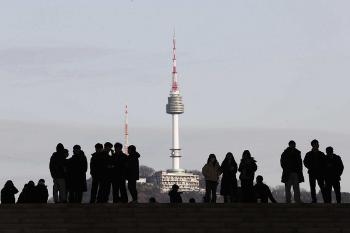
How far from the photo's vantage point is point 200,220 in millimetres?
27516

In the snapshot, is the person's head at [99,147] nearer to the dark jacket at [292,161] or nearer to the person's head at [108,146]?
the person's head at [108,146]

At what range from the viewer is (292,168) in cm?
2947

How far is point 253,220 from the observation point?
27.6m

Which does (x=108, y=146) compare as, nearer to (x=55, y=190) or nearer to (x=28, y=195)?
(x=55, y=190)

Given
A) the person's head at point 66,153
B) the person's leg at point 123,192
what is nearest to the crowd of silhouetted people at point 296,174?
the person's leg at point 123,192

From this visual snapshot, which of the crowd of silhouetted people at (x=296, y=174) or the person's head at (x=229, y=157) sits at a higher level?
the person's head at (x=229, y=157)

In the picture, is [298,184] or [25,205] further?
[298,184]

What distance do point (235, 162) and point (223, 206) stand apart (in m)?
2.67

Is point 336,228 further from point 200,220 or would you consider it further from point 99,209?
point 99,209

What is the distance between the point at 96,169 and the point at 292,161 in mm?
4358

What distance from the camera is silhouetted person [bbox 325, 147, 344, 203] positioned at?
29281 millimetres

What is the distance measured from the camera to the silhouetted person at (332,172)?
2928 cm

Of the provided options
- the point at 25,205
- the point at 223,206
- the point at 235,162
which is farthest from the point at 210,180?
the point at 25,205

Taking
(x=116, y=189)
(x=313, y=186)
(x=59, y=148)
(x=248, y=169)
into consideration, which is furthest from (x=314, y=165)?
(x=59, y=148)
